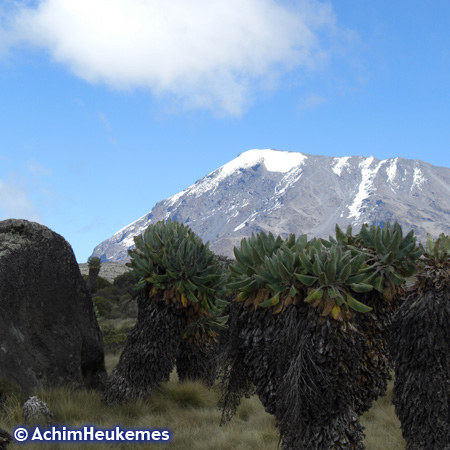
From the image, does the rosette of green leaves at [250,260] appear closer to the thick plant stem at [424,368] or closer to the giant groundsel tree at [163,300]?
the thick plant stem at [424,368]

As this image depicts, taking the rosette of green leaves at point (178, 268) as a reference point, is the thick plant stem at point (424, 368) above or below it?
below

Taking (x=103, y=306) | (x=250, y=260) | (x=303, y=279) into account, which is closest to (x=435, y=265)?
(x=303, y=279)

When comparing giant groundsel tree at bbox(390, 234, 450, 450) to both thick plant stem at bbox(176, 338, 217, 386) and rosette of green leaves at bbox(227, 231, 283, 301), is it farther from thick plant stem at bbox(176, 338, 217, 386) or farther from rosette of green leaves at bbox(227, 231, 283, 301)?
thick plant stem at bbox(176, 338, 217, 386)

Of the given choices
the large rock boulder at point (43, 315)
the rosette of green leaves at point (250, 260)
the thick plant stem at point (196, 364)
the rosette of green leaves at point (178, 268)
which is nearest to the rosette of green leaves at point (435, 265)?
the rosette of green leaves at point (250, 260)

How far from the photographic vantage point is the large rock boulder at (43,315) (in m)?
8.23

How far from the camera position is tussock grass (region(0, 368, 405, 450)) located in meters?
7.10

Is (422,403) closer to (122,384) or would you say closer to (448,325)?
(448,325)

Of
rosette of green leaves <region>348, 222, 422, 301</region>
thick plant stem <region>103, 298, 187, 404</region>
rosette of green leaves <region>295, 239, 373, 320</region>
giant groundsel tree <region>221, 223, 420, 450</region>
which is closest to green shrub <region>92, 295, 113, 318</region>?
thick plant stem <region>103, 298, 187, 404</region>

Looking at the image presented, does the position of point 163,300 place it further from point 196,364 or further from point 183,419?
point 196,364

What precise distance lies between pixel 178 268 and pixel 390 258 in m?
3.71

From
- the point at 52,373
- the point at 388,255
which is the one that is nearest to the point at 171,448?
the point at 52,373

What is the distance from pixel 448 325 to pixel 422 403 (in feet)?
3.03

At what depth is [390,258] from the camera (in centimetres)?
572

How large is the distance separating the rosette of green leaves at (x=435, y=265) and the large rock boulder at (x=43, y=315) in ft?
21.5
